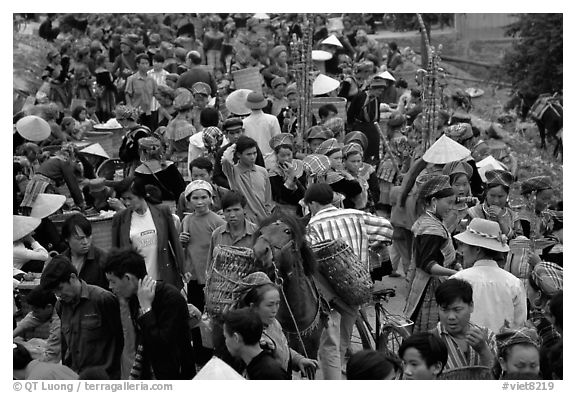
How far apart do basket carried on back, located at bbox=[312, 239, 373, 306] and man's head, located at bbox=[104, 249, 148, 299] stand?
140 centimetres

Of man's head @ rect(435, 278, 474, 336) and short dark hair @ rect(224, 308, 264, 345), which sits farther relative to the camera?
man's head @ rect(435, 278, 474, 336)

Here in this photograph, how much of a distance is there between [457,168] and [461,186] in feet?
2.99

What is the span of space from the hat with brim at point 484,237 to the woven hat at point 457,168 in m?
4.10

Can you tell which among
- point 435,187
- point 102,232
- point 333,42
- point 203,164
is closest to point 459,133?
point 203,164

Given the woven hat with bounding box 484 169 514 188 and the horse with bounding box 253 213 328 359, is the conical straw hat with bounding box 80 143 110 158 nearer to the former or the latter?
the woven hat with bounding box 484 169 514 188

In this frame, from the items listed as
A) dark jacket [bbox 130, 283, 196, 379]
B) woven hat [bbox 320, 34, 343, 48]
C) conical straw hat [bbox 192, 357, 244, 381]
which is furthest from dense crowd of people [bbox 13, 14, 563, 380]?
woven hat [bbox 320, 34, 343, 48]

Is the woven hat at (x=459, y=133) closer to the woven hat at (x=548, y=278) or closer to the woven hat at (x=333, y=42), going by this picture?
the woven hat at (x=548, y=278)

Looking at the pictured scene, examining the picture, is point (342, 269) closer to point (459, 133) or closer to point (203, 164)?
point (203, 164)

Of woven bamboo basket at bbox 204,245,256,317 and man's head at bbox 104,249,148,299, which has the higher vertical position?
man's head at bbox 104,249,148,299

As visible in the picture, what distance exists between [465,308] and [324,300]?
58.5 inches

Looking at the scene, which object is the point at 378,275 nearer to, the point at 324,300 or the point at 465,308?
the point at 324,300

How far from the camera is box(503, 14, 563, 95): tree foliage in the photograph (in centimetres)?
2761
